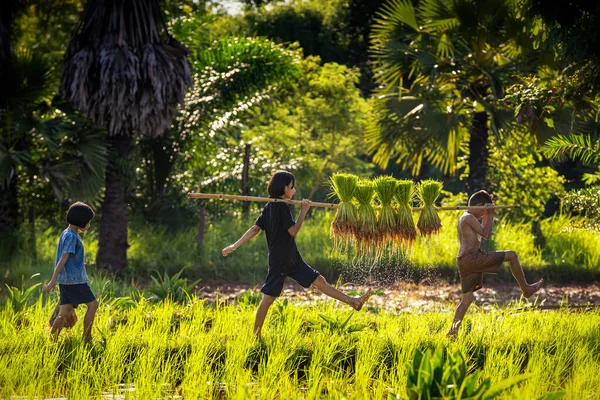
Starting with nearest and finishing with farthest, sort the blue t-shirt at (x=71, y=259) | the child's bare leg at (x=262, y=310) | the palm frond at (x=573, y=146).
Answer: the blue t-shirt at (x=71, y=259) < the child's bare leg at (x=262, y=310) < the palm frond at (x=573, y=146)

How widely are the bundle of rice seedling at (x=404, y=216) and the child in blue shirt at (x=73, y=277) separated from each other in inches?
114

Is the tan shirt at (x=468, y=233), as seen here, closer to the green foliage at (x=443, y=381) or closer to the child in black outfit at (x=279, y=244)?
the child in black outfit at (x=279, y=244)

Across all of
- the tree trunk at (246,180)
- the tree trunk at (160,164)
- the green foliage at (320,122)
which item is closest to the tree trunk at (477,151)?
the tree trunk at (246,180)

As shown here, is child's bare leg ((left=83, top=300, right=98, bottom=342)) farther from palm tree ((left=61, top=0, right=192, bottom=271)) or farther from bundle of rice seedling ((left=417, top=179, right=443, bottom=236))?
palm tree ((left=61, top=0, right=192, bottom=271))

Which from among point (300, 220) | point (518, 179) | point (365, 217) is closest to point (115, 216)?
point (365, 217)

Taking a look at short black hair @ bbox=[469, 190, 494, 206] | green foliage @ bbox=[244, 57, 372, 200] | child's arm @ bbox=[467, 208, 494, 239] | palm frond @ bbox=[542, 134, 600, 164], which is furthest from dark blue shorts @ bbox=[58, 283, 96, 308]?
Result: green foliage @ bbox=[244, 57, 372, 200]

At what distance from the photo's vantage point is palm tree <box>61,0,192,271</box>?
14.4 metres

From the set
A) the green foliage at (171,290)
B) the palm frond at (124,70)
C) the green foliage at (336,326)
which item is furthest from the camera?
the palm frond at (124,70)

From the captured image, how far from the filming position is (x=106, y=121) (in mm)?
14812

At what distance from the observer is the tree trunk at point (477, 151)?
16.8m

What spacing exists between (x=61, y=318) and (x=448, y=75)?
9960 millimetres

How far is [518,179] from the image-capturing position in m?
18.4

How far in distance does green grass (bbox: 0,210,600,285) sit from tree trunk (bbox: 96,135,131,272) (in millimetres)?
322

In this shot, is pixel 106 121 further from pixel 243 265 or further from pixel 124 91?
pixel 243 265
